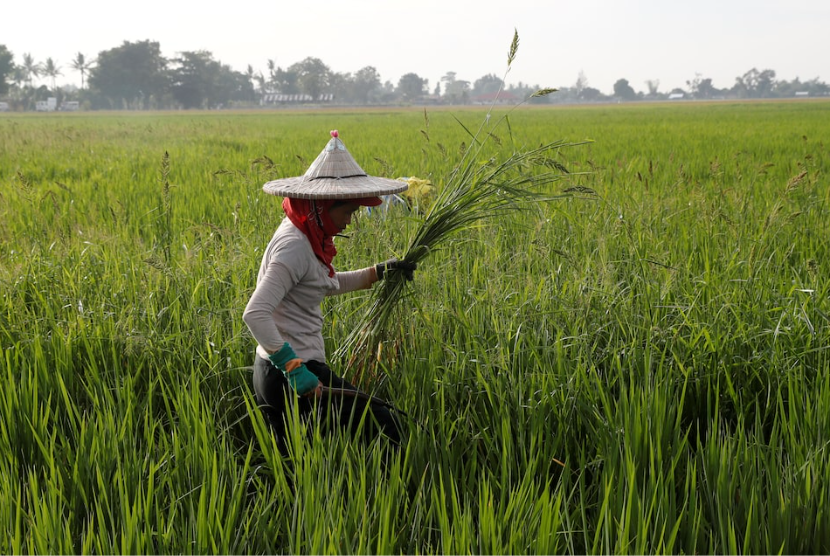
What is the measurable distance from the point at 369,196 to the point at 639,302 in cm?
153

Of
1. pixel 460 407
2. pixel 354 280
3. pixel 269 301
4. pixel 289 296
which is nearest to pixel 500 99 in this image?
pixel 354 280

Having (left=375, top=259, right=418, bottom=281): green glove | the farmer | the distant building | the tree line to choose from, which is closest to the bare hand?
the farmer

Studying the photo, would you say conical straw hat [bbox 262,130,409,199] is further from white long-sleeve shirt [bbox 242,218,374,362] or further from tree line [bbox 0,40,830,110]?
tree line [bbox 0,40,830,110]

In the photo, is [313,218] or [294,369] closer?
[294,369]

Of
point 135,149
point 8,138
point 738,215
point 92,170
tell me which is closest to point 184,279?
point 738,215

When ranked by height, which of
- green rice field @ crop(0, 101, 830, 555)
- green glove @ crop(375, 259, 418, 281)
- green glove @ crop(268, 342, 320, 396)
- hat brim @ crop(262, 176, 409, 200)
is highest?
hat brim @ crop(262, 176, 409, 200)

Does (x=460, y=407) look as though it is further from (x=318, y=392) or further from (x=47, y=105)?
(x=47, y=105)

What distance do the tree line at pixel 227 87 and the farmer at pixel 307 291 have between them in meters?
70.0

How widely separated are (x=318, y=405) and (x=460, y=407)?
1.61 feet

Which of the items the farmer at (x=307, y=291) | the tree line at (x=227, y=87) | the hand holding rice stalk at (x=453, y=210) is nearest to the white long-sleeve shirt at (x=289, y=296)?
the farmer at (x=307, y=291)

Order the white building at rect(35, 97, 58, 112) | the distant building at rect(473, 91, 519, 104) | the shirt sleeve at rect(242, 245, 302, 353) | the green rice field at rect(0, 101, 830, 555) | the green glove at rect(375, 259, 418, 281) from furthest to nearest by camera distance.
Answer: the white building at rect(35, 97, 58, 112)
the green glove at rect(375, 259, 418, 281)
the distant building at rect(473, 91, 519, 104)
the shirt sleeve at rect(242, 245, 302, 353)
the green rice field at rect(0, 101, 830, 555)

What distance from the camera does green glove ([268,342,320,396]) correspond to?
73.2 inches

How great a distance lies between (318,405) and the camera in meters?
1.98

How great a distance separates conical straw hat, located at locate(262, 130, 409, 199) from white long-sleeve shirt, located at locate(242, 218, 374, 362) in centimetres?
12
